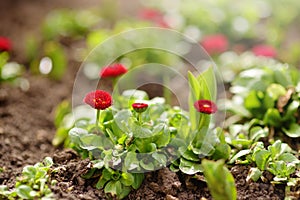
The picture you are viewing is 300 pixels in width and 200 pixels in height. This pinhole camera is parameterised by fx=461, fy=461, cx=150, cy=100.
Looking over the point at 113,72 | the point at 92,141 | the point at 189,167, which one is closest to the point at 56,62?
the point at 113,72

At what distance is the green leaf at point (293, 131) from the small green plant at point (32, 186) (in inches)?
44.2

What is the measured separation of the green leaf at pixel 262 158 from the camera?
1895mm

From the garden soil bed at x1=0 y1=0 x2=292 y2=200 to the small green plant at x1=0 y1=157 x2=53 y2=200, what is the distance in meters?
0.05

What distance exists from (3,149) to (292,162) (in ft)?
4.44

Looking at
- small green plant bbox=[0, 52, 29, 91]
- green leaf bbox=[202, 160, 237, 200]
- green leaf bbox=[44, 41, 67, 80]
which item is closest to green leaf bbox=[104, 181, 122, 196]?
green leaf bbox=[202, 160, 237, 200]

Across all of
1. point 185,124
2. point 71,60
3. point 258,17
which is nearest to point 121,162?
point 185,124

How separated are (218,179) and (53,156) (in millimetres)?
810

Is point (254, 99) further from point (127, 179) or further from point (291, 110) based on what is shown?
point (127, 179)

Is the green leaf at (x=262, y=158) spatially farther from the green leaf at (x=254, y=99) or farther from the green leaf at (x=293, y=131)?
the green leaf at (x=254, y=99)

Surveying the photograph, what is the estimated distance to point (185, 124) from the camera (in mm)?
2066

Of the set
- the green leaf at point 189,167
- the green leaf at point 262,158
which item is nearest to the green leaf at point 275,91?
the green leaf at point 262,158

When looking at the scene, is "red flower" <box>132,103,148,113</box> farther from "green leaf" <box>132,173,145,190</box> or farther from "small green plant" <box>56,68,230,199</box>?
"green leaf" <box>132,173,145,190</box>

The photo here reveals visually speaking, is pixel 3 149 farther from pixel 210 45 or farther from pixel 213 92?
pixel 210 45

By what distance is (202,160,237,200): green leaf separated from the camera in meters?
1.62
